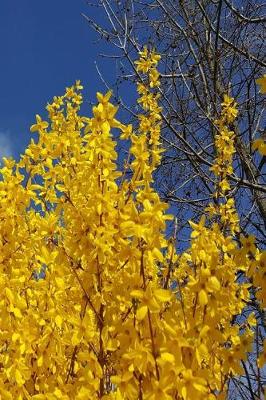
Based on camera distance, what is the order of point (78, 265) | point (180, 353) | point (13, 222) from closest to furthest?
point (180, 353) < point (78, 265) < point (13, 222)

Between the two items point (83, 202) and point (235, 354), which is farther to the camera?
point (83, 202)

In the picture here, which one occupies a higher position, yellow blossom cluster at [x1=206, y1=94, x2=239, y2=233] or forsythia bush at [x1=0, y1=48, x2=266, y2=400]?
yellow blossom cluster at [x1=206, y1=94, x2=239, y2=233]

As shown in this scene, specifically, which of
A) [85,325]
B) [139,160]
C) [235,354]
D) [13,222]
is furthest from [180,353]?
[13,222]

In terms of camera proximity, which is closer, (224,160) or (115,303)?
(115,303)

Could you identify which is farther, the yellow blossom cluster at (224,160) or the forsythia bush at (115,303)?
the yellow blossom cluster at (224,160)

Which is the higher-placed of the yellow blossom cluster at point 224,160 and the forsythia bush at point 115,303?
the yellow blossom cluster at point 224,160

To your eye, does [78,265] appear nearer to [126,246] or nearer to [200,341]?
[126,246]

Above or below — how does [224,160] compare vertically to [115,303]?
above

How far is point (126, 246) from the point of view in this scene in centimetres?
199

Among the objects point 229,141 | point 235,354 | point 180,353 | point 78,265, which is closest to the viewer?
point 180,353

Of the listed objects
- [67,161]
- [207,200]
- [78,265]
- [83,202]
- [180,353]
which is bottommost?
[180,353]

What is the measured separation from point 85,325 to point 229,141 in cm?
321

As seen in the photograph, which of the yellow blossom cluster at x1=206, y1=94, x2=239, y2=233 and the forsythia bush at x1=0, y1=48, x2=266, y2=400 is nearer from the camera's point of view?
the forsythia bush at x1=0, y1=48, x2=266, y2=400

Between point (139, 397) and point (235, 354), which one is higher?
point (235, 354)
